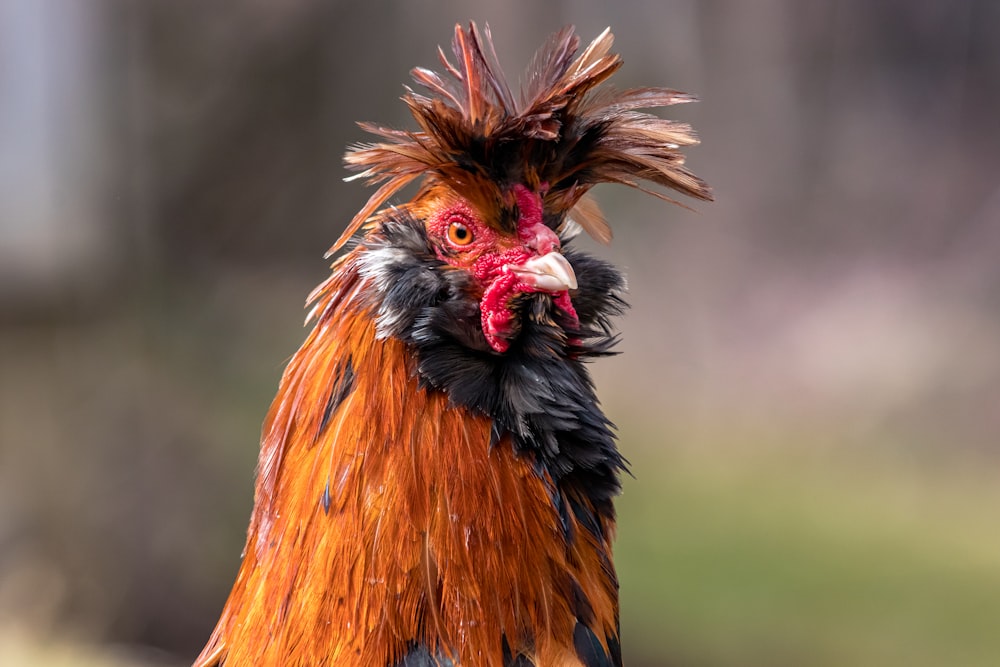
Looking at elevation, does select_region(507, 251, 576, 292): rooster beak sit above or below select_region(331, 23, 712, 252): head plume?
below

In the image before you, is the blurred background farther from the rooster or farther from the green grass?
the rooster

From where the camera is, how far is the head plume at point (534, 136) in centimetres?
165

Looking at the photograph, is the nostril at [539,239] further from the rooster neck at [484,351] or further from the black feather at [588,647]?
the black feather at [588,647]

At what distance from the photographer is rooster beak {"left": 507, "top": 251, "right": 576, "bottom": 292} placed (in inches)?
63.6

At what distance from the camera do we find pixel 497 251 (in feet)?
5.57

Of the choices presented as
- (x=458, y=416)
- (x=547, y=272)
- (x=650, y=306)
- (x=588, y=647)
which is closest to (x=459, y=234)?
(x=547, y=272)

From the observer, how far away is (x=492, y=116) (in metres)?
1.64

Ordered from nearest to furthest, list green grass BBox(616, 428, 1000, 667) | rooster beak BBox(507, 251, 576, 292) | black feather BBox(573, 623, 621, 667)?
rooster beak BBox(507, 251, 576, 292), black feather BBox(573, 623, 621, 667), green grass BBox(616, 428, 1000, 667)

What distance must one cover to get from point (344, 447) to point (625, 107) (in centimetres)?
96

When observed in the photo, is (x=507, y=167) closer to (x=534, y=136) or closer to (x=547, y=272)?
(x=534, y=136)

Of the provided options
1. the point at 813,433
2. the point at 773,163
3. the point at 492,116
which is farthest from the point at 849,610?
the point at 492,116

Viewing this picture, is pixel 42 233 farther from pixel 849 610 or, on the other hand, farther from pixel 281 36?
pixel 849 610

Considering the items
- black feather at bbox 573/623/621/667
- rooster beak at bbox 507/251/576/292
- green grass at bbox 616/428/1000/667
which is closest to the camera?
rooster beak at bbox 507/251/576/292

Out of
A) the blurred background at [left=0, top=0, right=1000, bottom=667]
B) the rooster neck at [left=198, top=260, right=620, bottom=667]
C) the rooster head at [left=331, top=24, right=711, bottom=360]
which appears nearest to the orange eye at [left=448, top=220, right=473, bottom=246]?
the rooster head at [left=331, top=24, right=711, bottom=360]
